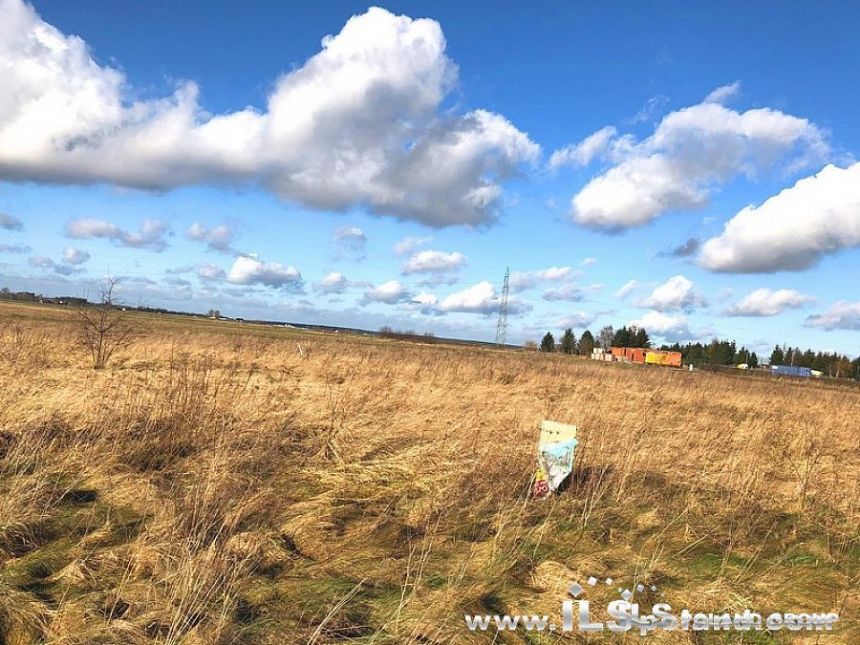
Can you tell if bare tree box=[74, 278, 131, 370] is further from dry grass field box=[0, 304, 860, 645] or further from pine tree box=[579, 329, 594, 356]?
pine tree box=[579, 329, 594, 356]

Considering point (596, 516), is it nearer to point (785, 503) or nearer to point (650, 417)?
point (785, 503)

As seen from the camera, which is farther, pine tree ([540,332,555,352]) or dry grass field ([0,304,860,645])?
pine tree ([540,332,555,352])

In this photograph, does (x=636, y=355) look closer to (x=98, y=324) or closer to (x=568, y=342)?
(x=568, y=342)

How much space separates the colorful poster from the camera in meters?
5.68

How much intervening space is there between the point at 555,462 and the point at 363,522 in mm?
2001

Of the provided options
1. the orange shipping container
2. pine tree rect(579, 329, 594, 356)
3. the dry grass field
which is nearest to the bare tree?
the dry grass field

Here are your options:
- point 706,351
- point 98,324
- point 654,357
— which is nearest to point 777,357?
point 706,351

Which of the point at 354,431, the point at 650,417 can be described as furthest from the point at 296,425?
the point at 650,417

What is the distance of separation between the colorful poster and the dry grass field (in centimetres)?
17

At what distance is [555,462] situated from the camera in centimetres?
571

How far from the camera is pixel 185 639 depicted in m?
2.86

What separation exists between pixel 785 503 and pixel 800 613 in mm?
3121

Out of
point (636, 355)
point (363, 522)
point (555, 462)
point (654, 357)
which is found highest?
point (636, 355)

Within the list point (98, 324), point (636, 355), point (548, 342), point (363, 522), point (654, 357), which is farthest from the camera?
point (548, 342)
